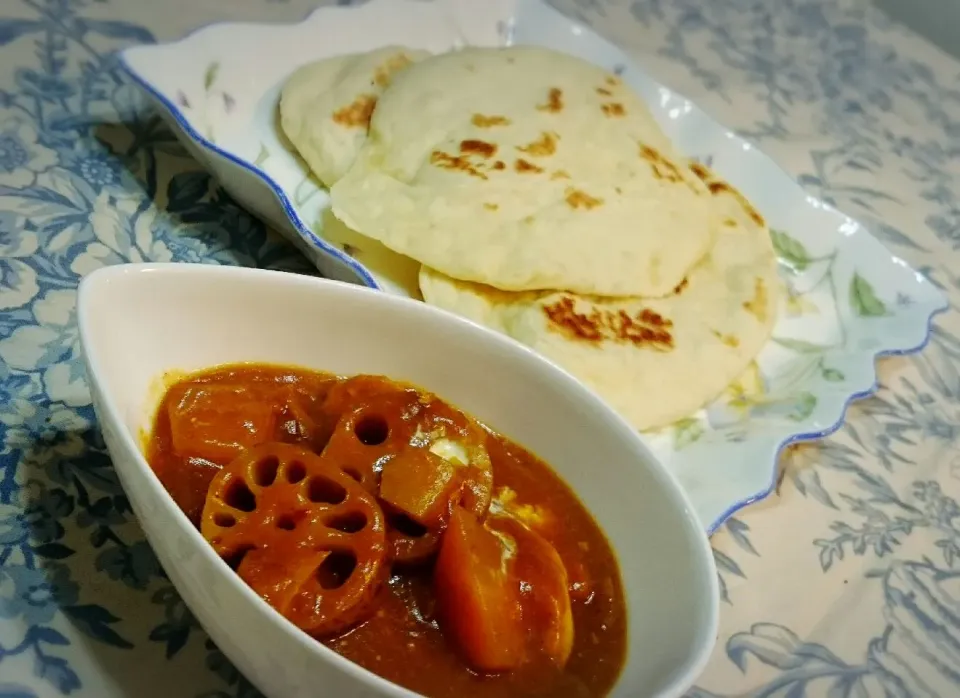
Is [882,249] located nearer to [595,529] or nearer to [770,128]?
[770,128]

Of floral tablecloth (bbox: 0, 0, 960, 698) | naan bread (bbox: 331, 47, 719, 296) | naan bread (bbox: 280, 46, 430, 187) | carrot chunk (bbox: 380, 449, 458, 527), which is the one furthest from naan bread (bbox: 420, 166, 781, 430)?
carrot chunk (bbox: 380, 449, 458, 527)

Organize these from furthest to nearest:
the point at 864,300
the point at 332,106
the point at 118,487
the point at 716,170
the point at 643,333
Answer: the point at 716,170 → the point at 864,300 → the point at 332,106 → the point at 643,333 → the point at 118,487

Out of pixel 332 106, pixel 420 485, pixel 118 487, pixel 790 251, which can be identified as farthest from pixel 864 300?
pixel 118 487

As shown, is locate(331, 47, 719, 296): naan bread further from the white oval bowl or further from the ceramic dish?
the white oval bowl

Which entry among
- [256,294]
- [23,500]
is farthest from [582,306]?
[23,500]

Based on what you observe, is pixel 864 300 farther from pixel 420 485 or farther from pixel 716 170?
pixel 420 485

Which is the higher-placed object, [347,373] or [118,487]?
[347,373]

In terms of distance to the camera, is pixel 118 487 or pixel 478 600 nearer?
pixel 478 600
